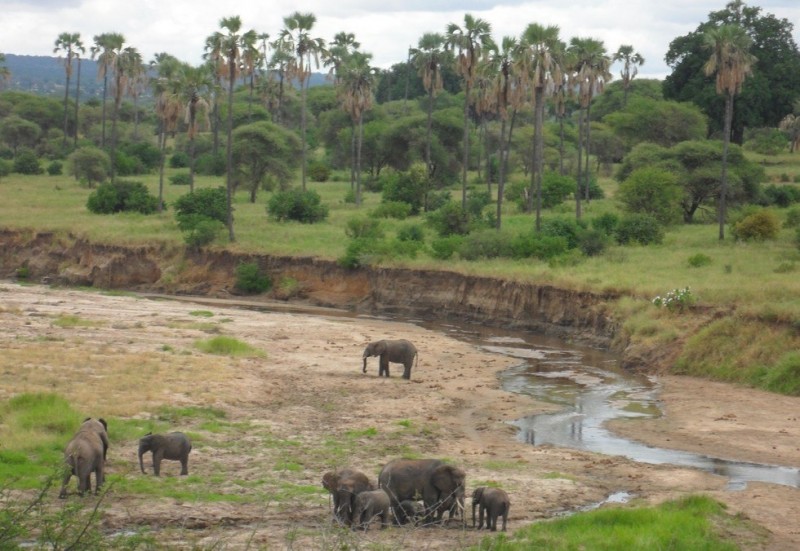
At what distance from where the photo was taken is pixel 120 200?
65.9 metres

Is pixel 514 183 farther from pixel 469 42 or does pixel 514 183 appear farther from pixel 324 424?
pixel 324 424

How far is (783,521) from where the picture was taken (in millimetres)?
18609

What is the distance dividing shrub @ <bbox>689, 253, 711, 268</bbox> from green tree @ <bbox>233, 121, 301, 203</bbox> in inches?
1339

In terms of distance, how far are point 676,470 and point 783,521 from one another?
370 cm

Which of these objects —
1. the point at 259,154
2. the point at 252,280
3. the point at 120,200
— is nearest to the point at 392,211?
the point at 252,280

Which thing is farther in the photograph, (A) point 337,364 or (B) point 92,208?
(B) point 92,208

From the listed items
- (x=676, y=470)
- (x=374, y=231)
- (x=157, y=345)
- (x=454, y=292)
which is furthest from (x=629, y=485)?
(x=374, y=231)

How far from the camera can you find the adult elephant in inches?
677

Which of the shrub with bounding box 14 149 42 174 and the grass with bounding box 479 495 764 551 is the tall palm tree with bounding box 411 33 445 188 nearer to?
the shrub with bounding box 14 149 42 174

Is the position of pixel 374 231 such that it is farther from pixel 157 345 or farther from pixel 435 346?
pixel 157 345

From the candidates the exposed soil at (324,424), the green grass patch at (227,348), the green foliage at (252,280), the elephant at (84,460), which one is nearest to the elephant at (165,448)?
the exposed soil at (324,424)

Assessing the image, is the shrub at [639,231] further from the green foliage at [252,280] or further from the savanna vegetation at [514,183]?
the green foliage at [252,280]

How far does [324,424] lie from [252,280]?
30.4 metres

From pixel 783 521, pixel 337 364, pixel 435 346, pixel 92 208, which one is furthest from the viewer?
pixel 92 208
